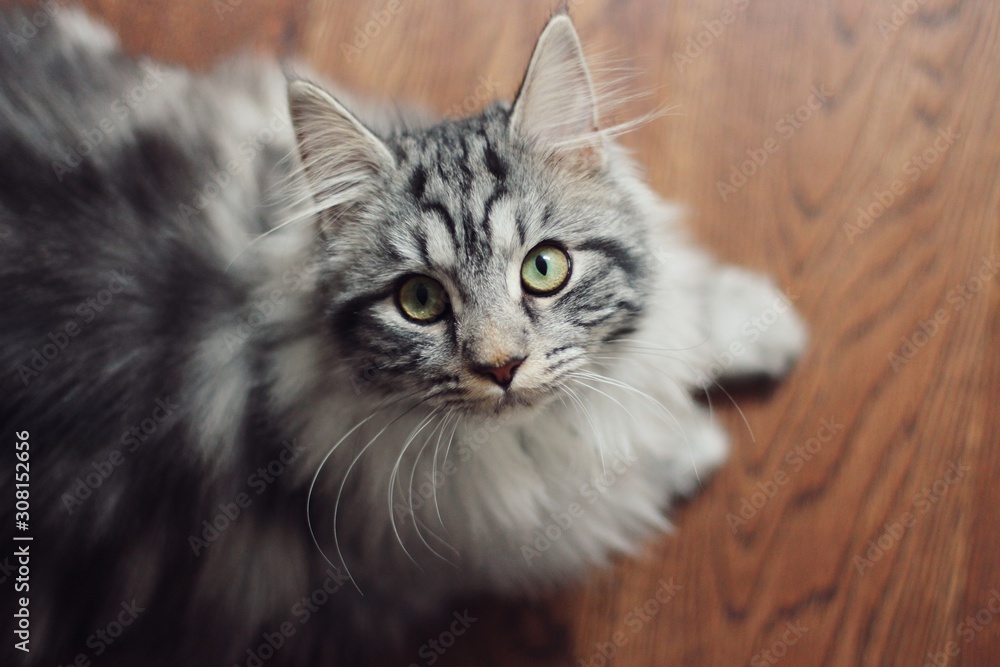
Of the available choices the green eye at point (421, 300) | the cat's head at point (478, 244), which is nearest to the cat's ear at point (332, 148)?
the cat's head at point (478, 244)

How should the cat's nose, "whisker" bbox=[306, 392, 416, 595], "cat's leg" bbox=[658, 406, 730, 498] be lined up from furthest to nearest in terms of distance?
"cat's leg" bbox=[658, 406, 730, 498] < "whisker" bbox=[306, 392, 416, 595] < the cat's nose

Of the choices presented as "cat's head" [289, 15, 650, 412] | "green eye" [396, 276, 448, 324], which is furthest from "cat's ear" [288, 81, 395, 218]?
"green eye" [396, 276, 448, 324]

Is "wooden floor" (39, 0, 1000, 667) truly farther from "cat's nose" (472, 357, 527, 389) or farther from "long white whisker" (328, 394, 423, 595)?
"cat's nose" (472, 357, 527, 389)

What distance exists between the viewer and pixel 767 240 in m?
1.37

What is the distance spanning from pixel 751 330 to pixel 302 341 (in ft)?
2.62

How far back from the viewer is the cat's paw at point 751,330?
1247mm

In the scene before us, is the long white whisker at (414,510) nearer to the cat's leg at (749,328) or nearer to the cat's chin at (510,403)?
the cat's chin at (510,403)

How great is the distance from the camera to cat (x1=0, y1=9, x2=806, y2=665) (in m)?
0.87

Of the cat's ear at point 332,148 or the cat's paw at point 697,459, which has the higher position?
the cat's ear at point 332,148

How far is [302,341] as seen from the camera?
3.01 ft

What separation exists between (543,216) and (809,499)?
0.82 m

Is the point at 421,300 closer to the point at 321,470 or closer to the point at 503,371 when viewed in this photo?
the point at 503,371

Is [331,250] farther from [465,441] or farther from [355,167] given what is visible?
[465,441]

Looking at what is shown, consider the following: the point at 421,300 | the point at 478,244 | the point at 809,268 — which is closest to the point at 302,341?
the point at 421,300
